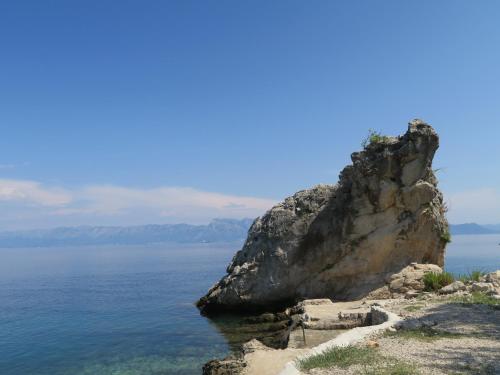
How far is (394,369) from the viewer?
36.5 ft

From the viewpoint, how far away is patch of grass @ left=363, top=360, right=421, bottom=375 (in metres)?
10.8

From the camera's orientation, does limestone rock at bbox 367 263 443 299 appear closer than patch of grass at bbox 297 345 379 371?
No

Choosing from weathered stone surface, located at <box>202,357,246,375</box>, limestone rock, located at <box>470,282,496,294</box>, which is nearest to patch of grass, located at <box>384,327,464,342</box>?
weathered stone surface, located at <box>202,357,246,375</box>

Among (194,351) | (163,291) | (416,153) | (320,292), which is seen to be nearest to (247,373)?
(194,351)

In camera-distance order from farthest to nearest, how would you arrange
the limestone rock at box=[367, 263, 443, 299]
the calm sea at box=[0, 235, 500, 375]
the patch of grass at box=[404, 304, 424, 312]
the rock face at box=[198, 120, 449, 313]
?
1. the rock face at box=[198, 120, 449, 313]
2. the limestone rock at box=[367, 263, 443, 299]
3. the calm sea at box=[0, 235, 500, 375]
4. the patch of grass at box=[404, 304, 424, 312]

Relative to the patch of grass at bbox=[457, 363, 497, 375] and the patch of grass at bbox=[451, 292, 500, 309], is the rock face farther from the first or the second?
the patch of grass at bbox=[457, 363, 497, 375]

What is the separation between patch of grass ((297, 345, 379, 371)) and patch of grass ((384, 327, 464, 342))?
2.14 m

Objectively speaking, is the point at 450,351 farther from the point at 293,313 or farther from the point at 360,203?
the point at 360,203

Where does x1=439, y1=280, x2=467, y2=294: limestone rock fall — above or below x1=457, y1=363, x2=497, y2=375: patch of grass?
above

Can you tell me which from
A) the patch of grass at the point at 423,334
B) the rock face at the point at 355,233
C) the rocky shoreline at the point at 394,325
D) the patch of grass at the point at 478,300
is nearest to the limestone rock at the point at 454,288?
the rocky shoreline at the point at 394,325

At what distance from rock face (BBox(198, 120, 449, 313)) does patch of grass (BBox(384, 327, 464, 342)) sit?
1654 centimetres

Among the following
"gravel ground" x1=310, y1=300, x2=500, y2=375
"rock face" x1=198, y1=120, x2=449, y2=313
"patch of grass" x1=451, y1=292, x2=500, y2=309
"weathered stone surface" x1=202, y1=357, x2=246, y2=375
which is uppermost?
"rock face" x1=198, y1=120, x2=449, y2=313

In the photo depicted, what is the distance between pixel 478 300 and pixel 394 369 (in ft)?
37.8

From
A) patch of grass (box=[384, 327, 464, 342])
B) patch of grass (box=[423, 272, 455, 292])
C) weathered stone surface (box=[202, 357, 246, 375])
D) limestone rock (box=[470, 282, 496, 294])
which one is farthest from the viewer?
patch of grass (box=[423, 272, 455, 292])
